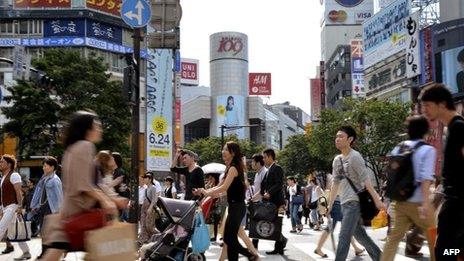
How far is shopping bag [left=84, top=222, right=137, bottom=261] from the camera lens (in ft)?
15.0

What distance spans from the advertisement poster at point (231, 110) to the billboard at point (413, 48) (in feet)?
207

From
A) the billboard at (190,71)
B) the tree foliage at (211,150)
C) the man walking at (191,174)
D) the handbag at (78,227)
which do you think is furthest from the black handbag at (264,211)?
the billboard at (190,71)

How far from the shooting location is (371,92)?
236ft

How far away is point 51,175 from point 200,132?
371 ft

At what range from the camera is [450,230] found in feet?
13.2

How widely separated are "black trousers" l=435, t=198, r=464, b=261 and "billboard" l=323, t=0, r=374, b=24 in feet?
344

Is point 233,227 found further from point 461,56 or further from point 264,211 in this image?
point 461,56

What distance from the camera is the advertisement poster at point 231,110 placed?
4653 inches

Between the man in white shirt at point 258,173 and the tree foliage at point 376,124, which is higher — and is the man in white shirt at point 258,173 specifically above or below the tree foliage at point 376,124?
below

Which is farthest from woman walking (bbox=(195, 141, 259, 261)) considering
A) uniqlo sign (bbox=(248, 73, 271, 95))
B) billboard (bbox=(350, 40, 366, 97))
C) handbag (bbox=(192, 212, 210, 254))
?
uniqlo sign (bbox=(248, 73, 271, 95))

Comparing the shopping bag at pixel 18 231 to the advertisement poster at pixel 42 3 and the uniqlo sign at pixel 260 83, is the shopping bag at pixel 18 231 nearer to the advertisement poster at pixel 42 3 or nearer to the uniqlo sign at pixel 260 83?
the advertisement poster at pixel 42 3

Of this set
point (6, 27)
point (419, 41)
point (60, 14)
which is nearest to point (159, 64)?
point (60, 14)

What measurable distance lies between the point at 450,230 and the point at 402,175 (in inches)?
50.1

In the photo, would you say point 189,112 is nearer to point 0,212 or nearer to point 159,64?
point 159,64
